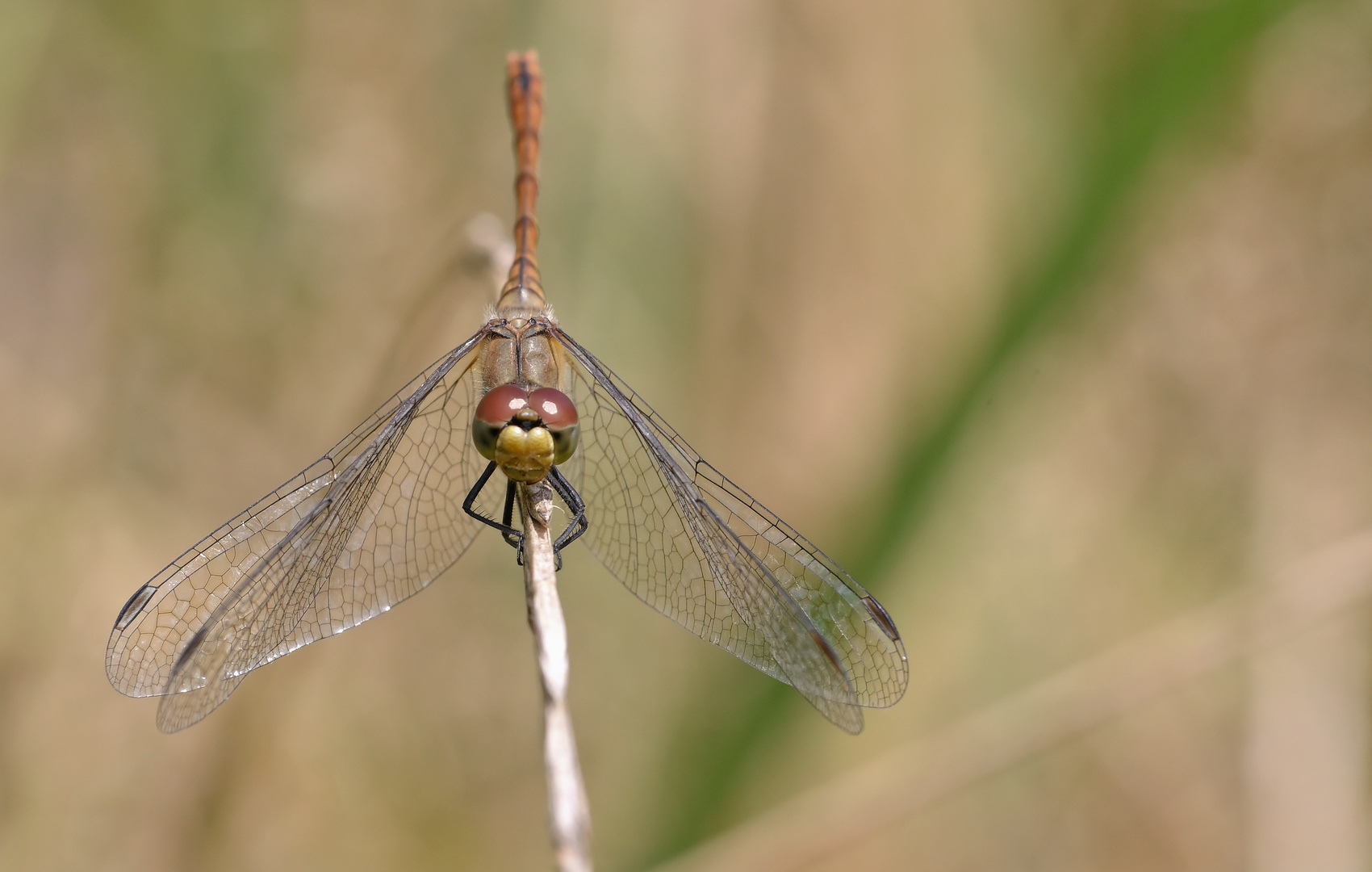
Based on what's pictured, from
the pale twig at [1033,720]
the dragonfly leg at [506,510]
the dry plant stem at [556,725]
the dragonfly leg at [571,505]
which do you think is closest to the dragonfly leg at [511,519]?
the dragonfly leg at [506,510]

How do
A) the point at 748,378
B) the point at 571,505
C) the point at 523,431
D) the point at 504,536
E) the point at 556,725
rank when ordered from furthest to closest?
the point at 748,378 → the point at 571,505 → the point at 504,536 → the point at 523,431 → the point at 556,725

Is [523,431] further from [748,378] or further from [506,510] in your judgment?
[748,378]

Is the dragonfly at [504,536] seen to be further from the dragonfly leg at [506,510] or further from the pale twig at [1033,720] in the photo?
the pale twig at [1033,720]

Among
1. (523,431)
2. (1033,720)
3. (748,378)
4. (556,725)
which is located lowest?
(556,725)

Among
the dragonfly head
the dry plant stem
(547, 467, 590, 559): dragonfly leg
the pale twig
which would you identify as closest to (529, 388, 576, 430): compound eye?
the dragonfly head

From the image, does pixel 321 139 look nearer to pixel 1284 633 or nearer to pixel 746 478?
pixel 746 478

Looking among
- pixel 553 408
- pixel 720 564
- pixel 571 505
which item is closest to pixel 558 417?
pixel 553 408

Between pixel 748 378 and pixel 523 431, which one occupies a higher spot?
pixel 748 378
